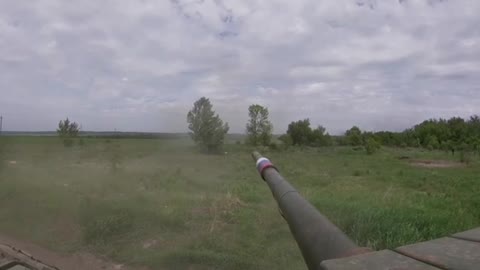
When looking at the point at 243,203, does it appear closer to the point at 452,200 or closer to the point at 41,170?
the point at 452,200

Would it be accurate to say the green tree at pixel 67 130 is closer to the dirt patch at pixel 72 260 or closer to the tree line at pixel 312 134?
the tree line at pixel 312 134

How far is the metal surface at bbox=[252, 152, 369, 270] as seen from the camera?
5.35ft

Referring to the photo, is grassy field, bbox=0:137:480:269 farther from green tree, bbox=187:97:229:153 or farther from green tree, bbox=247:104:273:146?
green tree, bbox=247:104:273:146

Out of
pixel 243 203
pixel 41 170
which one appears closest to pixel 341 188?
pixel 243 203

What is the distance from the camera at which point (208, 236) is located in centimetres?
781

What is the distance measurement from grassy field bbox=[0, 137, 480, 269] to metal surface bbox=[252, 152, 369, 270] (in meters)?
4.24

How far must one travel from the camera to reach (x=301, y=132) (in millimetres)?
50375

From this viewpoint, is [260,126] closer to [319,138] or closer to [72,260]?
[319,138]

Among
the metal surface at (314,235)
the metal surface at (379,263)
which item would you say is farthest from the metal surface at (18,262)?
the metal surface at (379,263)

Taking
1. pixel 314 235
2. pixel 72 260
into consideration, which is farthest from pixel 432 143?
pixel 314 235

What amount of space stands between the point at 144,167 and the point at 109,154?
3253 mm

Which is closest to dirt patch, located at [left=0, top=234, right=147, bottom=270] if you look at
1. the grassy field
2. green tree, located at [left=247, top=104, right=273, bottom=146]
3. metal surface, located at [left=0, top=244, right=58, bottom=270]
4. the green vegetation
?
the grassy field

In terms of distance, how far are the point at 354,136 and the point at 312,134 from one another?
22.8 feet

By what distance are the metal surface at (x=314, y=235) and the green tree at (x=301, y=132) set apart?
158 ft
